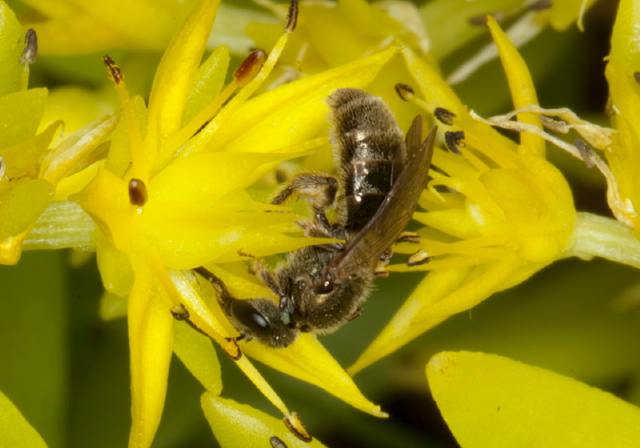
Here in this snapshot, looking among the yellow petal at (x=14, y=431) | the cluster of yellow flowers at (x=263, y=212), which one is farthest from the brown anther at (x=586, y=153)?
the yellow petal at (x=14, y=431)

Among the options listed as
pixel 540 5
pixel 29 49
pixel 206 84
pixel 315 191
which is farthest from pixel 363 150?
pixel 540 5

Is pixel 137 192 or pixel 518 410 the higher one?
pixel 137 192

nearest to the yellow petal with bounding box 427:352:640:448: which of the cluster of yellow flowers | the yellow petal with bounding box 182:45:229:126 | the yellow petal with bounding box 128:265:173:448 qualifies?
the cluster of yellow flowers

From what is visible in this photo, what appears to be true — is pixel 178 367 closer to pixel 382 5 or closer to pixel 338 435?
pixel 338 435

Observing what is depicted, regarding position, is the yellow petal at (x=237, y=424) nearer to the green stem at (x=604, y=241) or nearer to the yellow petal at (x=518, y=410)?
the yellow petal at (x=518, y=410)

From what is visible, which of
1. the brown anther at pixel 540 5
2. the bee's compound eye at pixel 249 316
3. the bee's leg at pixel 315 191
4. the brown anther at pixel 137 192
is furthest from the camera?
the brown anther at pixel 540 5

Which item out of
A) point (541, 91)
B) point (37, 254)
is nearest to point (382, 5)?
point (541, 91)

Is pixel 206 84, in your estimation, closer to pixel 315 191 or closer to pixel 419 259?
pixel 315 191
